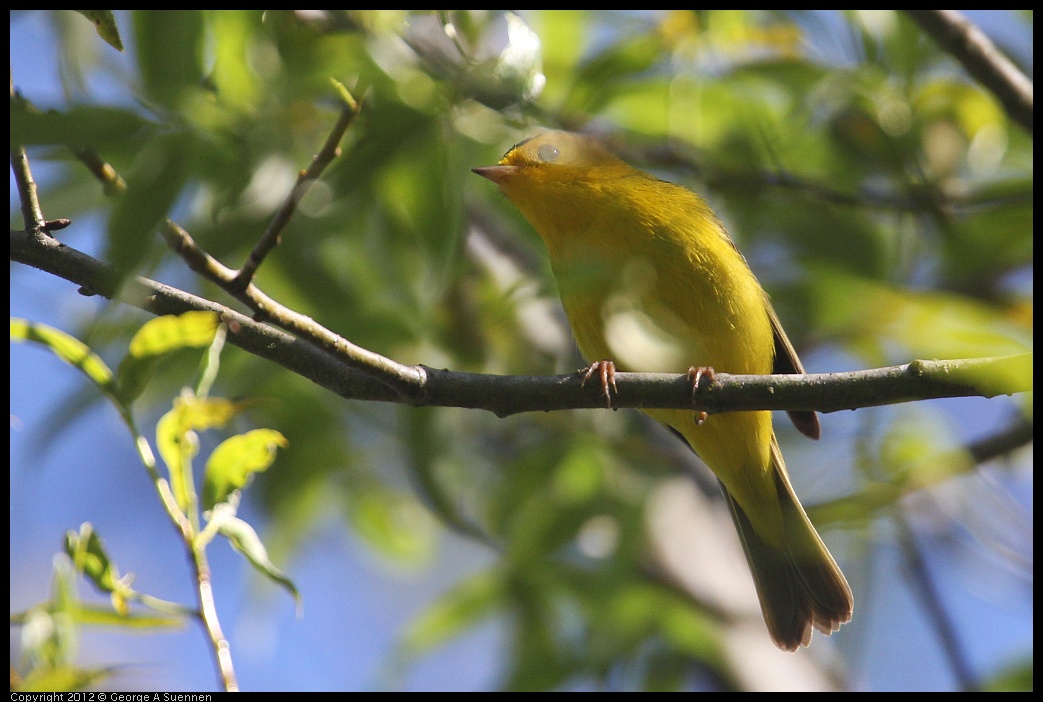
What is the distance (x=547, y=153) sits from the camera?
4047 mm

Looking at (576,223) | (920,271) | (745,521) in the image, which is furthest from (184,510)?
(920,271)

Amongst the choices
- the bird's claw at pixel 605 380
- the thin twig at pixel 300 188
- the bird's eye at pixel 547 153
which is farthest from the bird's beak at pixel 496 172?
the thin twig at pixel 300 188

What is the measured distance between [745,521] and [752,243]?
4.84ft

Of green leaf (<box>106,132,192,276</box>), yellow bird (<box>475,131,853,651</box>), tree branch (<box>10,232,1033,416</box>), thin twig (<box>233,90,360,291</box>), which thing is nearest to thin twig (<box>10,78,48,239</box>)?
tree branch (<box>10,232,1033,416</box>)

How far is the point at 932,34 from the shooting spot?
3.53 meters

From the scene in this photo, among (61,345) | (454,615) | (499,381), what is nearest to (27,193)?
(61,345)

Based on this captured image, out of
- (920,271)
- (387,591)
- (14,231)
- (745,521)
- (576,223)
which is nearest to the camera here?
(14,231)

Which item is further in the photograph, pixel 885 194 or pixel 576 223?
pixel 885 194

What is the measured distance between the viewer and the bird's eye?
3.99 m

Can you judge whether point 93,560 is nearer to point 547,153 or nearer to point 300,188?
point 300,188

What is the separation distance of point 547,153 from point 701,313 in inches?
39.8

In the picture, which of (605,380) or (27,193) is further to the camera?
(605,380)

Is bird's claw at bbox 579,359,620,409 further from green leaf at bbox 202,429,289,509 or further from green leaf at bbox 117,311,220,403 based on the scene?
green leaf at bbox 117,311,220,403

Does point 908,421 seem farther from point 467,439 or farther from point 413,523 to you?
point 413,523
